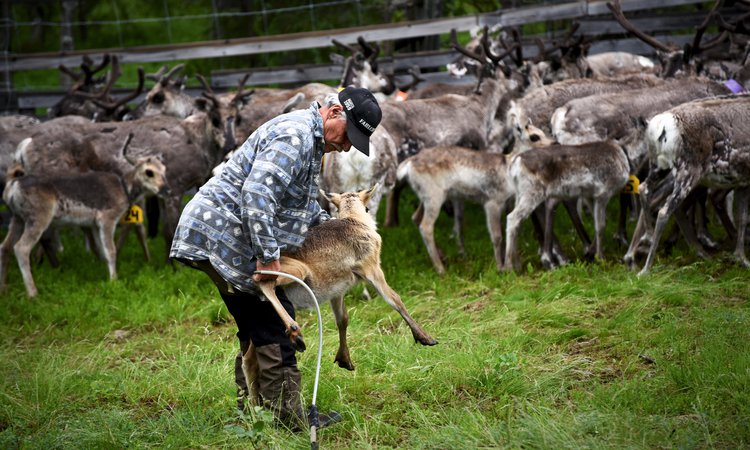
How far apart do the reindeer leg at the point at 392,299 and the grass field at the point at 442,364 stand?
18.6 inches

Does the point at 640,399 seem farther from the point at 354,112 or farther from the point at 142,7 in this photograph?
the point at 142,7

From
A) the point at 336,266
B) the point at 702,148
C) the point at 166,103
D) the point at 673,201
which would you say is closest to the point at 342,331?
the point at 336,266

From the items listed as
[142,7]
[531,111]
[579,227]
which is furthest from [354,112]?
[142,7]

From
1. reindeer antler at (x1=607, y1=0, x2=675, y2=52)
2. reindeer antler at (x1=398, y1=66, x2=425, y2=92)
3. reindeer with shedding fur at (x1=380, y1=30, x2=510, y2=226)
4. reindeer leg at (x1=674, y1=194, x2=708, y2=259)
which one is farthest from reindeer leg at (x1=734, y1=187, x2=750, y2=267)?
reindeer antler at (x1=398, y1=66, x2=425, y2=92)

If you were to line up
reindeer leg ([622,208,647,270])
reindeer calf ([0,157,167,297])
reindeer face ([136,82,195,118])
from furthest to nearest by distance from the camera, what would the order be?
reindeer face ([136,82,195,118]) → reindeer calf ([0,157,167,297]) → reindeer leg ([622,208,647,270])

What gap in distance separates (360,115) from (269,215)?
746 millimetres

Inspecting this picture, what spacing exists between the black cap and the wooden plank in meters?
9.24

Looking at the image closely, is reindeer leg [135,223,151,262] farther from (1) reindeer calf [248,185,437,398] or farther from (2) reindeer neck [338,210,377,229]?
(1) reindeer calf [248,185,437,398]

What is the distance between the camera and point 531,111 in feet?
36.2

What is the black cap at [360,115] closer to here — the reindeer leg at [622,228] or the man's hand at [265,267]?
the man's hand at [265,267]

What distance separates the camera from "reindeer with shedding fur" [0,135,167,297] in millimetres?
9758

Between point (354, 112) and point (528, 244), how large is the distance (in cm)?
535

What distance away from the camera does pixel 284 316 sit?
5082 mm

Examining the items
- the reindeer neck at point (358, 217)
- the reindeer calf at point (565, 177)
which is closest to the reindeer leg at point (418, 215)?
the reindeer calf at point (565, 177)
